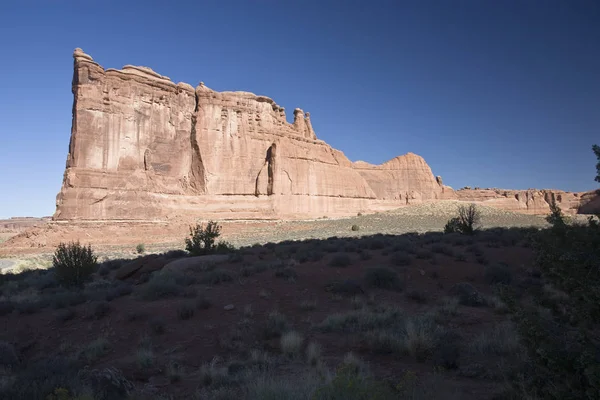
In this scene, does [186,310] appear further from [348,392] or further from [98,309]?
[348,392]

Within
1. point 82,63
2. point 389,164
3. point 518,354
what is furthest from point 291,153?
point 518,354

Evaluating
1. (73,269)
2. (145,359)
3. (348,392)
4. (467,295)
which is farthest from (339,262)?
(348,392)

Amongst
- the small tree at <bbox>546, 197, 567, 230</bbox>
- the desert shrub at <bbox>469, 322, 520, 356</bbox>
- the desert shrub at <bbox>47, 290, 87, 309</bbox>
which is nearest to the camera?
the small tree at <bbox>546, 197, 567, 230</bbox>

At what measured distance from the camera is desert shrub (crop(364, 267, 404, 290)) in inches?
393

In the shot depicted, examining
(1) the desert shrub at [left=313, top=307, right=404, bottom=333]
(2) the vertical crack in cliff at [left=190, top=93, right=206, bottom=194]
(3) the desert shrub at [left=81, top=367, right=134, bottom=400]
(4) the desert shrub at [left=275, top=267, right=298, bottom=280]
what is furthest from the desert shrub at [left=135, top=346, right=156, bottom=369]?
(2) the vertical crack in cliff at [left=190, top=93, right=206, bottom=194]

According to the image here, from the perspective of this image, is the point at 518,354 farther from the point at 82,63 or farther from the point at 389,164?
the point at 389,164

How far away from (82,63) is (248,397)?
1745 inches

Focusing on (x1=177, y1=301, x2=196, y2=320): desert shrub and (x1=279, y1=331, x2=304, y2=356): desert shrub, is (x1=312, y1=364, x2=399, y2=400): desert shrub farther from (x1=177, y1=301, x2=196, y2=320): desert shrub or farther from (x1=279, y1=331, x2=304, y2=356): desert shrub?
(x1=177, y1=301, x2=196, y2=320): desert shrub

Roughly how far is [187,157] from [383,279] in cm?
4219

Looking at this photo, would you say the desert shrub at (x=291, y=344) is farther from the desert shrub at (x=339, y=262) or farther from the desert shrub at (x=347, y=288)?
the desert shrub at (x=339, y=262)

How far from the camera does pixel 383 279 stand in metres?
10.2

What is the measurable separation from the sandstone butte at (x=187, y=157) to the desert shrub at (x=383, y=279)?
26.3 meters

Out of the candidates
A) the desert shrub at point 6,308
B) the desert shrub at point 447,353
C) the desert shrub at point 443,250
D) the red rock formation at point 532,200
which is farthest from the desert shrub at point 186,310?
the red rock formation at point 532,200

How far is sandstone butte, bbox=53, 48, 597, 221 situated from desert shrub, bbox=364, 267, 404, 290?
26.3 metres
